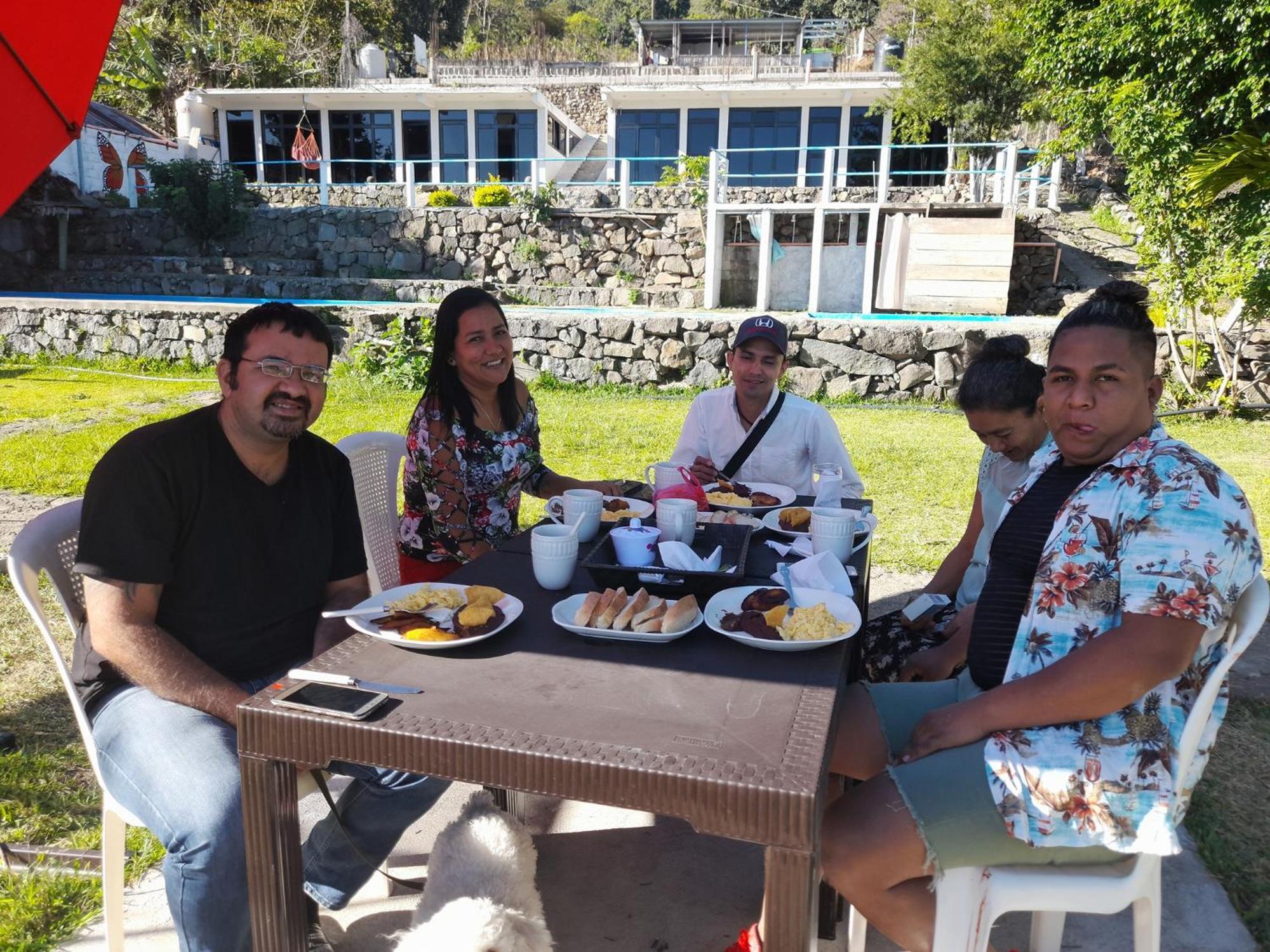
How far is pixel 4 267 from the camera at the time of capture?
17797mm

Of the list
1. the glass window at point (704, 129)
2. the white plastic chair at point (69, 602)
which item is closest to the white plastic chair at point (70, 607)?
the white plastic chair at point (69, 602)

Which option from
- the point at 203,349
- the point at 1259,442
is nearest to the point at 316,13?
the point at 203,349

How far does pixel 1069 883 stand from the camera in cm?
146

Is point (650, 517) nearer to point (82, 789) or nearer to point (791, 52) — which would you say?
point (82, 789)

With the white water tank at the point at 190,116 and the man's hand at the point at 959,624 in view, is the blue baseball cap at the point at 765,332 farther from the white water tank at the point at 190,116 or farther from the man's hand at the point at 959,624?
the white water tank at the point at 190,116

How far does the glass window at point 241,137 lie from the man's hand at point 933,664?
2764 cm

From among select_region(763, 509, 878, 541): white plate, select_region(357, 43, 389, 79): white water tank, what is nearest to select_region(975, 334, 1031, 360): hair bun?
select_region(763, 509, 878, 541): white plate

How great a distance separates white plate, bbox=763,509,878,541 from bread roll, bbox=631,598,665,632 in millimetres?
807

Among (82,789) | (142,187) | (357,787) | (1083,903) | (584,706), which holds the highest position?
(142,187)

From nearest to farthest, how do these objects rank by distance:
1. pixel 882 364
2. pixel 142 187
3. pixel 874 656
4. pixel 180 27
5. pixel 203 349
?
pixel 874 656 < pixel 882 364 < pixel 203 349 < pixel 142 187 < pixel 180 27

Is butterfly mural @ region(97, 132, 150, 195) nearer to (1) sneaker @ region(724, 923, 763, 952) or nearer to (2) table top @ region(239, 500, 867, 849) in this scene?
(2) table top @ region(239, 500, 867, 849)

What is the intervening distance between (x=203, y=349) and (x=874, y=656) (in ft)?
36.1

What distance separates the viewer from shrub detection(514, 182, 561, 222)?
1747cm

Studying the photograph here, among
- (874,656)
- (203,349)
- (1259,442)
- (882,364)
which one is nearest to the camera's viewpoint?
(874,656)
